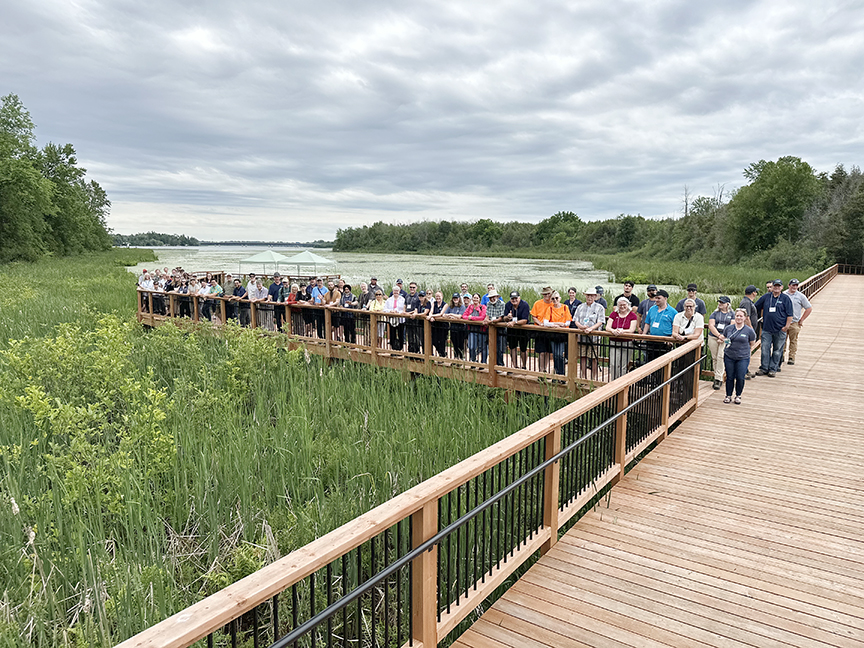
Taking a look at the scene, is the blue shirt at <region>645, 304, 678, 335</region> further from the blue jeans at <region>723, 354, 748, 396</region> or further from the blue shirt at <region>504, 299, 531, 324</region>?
the blue shirt at <region>504, 299, 531, 324</region>

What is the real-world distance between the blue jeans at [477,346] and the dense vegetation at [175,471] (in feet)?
1.80

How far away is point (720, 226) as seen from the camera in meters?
71.3

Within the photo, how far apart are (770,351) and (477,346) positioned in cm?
576

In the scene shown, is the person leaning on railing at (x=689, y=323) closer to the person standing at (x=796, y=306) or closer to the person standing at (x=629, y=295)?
the person standing at (x=629, y=295)

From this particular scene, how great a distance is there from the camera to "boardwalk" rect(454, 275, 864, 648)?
Answer: 10.7 ft

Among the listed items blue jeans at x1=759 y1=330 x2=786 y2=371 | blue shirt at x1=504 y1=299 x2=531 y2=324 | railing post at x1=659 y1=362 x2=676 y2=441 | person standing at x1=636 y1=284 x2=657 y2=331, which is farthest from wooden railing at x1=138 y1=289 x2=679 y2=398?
blue jeans at x1=759 y1=330 x2=786 y2=371

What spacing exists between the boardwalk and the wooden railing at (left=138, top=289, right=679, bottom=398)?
4.74 feet

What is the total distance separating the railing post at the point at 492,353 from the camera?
9211mm

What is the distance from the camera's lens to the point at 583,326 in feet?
27.0

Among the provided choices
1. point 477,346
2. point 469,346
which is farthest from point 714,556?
point 469,346

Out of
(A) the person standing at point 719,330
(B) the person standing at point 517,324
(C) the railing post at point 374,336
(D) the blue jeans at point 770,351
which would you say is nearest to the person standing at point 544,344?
(B) the person standing at point 517,324

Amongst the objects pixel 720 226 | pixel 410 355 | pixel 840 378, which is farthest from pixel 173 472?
pixel 720 226

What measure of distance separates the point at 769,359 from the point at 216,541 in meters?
10.1

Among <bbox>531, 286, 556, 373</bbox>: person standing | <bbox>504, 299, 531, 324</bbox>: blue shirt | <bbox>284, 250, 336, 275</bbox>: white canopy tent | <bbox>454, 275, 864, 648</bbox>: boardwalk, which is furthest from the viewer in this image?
<bbox>284, 250, 336, 275</bbox>: white canopy tent
